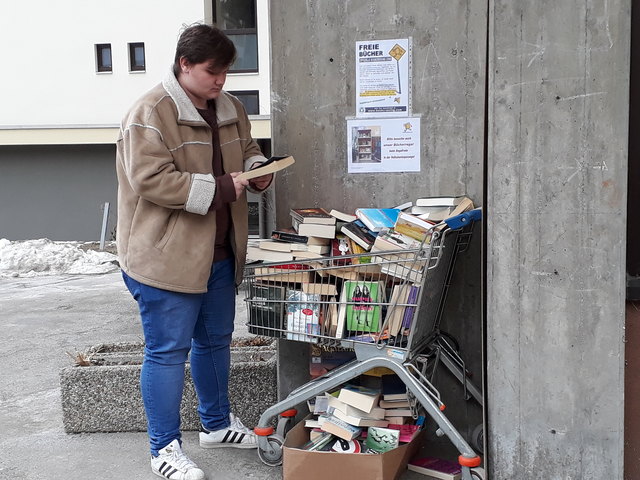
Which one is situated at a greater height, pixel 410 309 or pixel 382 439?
pixel 410 309

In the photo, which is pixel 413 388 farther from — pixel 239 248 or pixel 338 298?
pixel 239 248

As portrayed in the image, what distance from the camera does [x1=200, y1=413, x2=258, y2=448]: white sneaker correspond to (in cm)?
399

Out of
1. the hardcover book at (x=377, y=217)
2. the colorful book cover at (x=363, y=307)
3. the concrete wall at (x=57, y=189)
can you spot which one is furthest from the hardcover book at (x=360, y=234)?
the concrete wall at (x=57, y=189)

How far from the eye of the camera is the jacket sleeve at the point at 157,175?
3.23m

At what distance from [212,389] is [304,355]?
0.59 meters

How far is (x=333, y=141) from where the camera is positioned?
13.2 ft

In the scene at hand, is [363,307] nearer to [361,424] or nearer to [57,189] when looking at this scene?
[361,424]

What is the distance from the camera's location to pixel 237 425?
4.06m

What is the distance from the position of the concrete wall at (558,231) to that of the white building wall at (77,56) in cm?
2185

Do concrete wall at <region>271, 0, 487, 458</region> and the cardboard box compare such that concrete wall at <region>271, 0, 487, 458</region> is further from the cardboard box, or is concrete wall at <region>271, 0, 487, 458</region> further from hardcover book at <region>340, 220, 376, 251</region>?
the cardboard box

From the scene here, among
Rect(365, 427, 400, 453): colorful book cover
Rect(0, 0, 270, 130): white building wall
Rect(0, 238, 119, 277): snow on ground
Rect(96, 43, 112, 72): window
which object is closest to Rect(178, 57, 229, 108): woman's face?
Rect(365, 427, 400, 453): colorful book cover

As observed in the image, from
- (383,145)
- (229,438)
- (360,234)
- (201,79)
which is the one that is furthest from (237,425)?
(201,79)

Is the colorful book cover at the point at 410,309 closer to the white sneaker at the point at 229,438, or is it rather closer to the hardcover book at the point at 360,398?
the hardcover book at the point at 360,398

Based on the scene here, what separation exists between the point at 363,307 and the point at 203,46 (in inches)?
56.3
